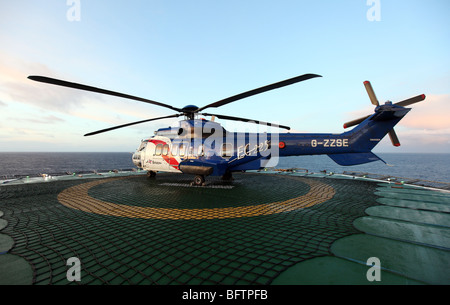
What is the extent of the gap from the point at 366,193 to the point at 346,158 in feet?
7.04

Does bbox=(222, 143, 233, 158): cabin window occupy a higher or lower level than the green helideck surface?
higher

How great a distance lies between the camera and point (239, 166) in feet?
40.5

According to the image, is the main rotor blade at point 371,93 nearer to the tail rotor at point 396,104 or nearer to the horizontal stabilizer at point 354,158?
the tail rotor at point 396,104

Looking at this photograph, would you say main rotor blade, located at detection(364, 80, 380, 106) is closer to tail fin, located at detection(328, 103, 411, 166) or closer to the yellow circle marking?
tail fin, located at detection(328, 103, 411, 166)

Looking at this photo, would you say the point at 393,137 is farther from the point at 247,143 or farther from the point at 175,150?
the point at 175,150

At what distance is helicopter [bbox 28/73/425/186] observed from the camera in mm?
10609

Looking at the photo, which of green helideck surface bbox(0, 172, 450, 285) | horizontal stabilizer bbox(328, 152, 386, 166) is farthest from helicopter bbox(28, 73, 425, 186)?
green helideck surface bbox(0, 172, 450, 285)

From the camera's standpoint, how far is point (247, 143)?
39.9 feet

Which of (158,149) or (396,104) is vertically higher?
(396,104)

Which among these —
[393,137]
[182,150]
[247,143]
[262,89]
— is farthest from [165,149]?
[393,137]

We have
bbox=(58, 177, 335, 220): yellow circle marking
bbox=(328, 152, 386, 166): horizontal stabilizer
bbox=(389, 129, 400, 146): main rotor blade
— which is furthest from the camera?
bbox=(389, 129, 400, 146): main rotor blade

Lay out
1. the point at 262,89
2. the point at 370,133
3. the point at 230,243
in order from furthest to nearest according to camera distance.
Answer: the point at 370,133, the point at 262,89, the point at 230,243

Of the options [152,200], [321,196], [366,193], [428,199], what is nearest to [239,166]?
[321,196]
